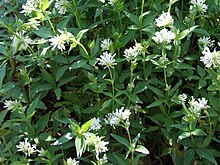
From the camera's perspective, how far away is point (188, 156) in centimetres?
161

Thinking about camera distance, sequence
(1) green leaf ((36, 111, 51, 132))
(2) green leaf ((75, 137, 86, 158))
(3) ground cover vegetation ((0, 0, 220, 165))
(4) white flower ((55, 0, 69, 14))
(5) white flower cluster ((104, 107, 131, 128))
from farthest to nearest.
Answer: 1. (4) white flower ((55, 0, 69, 14))
2. (1) green leaf ((36, 111, 51, 132))
3. (3) ground cover vegetation ((0, 0, 220, 165))
4. (5) white flower cluster ((104, 107, 131, 128))
5. (2) green leaf ((75, 137, 86, 158))

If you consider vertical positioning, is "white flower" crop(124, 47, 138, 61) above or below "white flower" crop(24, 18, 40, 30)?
below

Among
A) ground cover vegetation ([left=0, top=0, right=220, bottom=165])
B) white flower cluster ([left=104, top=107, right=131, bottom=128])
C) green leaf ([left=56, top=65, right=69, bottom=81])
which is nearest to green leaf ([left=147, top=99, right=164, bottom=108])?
ground cover vegetation ([left=0, top=0, right=220, bottom=165])

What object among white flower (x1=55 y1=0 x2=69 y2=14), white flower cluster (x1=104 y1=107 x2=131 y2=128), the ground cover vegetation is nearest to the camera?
white flower cluster (x1=104 y1=107 x2=131 y2=128)

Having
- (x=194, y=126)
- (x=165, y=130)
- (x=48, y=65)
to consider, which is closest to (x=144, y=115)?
(x=165, y=130)

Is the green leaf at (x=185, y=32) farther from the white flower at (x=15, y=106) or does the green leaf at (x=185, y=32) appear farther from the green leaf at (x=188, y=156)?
the white flower at (x=15, y=106)

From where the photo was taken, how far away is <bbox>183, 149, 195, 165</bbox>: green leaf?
5.25 feet

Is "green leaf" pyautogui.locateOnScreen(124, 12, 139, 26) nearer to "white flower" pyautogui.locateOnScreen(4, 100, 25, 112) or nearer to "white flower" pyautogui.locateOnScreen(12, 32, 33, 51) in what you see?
"white flower" pyautogui.locateOnScreen(12, 32, 33, 51)

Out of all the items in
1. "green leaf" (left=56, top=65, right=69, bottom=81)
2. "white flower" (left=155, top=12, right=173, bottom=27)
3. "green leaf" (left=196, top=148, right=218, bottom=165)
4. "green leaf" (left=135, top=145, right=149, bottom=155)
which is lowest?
"green leaf" (left=196, top=148, right=218, bottom=165)

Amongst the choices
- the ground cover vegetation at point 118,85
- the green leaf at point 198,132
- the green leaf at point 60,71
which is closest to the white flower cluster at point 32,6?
the ground cover vegetation at point 118,85

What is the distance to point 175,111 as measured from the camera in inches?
66.7

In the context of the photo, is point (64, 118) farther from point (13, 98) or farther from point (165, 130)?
point (165, 130)

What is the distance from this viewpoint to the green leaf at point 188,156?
1600mm

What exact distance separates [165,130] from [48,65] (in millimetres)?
546
